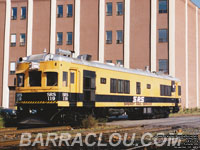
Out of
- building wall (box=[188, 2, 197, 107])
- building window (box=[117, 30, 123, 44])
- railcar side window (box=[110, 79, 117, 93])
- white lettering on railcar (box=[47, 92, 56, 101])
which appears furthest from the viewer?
building wall (box=[188, 2, 197, 107])

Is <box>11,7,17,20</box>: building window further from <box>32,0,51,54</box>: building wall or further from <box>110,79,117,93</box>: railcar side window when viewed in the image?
<box>110,79,117,93</box>: railcar side window

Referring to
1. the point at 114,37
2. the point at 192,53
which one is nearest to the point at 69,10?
the point at 114,37

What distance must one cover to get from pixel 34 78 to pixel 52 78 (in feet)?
3.50

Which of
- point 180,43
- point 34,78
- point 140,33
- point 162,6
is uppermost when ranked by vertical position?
point 162,6

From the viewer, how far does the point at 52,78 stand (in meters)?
16.5

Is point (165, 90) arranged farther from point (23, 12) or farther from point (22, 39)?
point (23, 12)

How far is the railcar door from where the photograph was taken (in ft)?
58.3

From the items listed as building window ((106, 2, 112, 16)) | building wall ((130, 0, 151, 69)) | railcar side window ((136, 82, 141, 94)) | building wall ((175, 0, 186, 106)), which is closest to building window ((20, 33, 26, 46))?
building window ((106, 2, 112, 16))

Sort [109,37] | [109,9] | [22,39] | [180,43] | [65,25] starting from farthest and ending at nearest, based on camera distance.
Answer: [22,39]
[65,25]
[180,43]
[109,9]
[109,37]

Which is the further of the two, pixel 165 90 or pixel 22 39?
pixel 22 39

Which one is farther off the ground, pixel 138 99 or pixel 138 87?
pixel 138 87

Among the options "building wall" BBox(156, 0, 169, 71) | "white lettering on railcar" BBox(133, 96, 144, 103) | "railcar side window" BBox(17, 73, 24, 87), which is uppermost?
"building wall" BBox(156, 0, 169, 71)

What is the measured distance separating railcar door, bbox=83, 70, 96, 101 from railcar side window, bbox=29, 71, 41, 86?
234cm

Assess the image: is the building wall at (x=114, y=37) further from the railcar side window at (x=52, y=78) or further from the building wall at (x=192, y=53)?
the railcar side window at (x=52, y=78)
